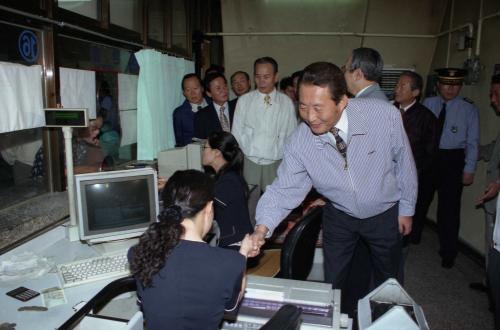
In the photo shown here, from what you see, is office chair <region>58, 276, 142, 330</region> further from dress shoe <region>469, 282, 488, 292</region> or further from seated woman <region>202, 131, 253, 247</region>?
dress shoe <region>469, 282, 488, 292</region>

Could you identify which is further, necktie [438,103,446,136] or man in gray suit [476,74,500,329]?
necktie [438,103,446,136]

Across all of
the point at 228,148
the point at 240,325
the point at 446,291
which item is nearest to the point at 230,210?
the point at 228,148

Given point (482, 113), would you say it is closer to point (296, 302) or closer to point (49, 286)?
point (296, 302)

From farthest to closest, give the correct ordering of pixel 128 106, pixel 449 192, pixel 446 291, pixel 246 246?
pixel 449 192
pixel 128 106
pixel 446 291
pixel 246 246

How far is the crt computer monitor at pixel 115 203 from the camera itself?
1838mm

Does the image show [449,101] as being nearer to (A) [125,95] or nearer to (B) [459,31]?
(B) [459,31]

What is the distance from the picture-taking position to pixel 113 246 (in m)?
1.89

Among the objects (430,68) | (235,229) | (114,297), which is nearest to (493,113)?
(430,68)

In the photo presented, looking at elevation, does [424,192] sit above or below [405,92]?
below

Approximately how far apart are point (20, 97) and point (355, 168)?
1604 millimetres

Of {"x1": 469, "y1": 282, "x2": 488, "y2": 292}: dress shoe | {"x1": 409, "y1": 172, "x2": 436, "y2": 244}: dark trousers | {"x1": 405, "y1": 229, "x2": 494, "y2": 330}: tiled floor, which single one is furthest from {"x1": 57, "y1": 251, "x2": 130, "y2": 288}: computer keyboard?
{"x1": 409, "y1": 172, "x2": 436, "y2": 244}: dark trousers

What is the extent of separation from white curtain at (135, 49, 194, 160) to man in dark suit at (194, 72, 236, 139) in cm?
28

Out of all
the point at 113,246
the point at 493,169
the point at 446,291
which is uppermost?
the point at 493,169

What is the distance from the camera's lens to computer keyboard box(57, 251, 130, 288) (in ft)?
5.20
